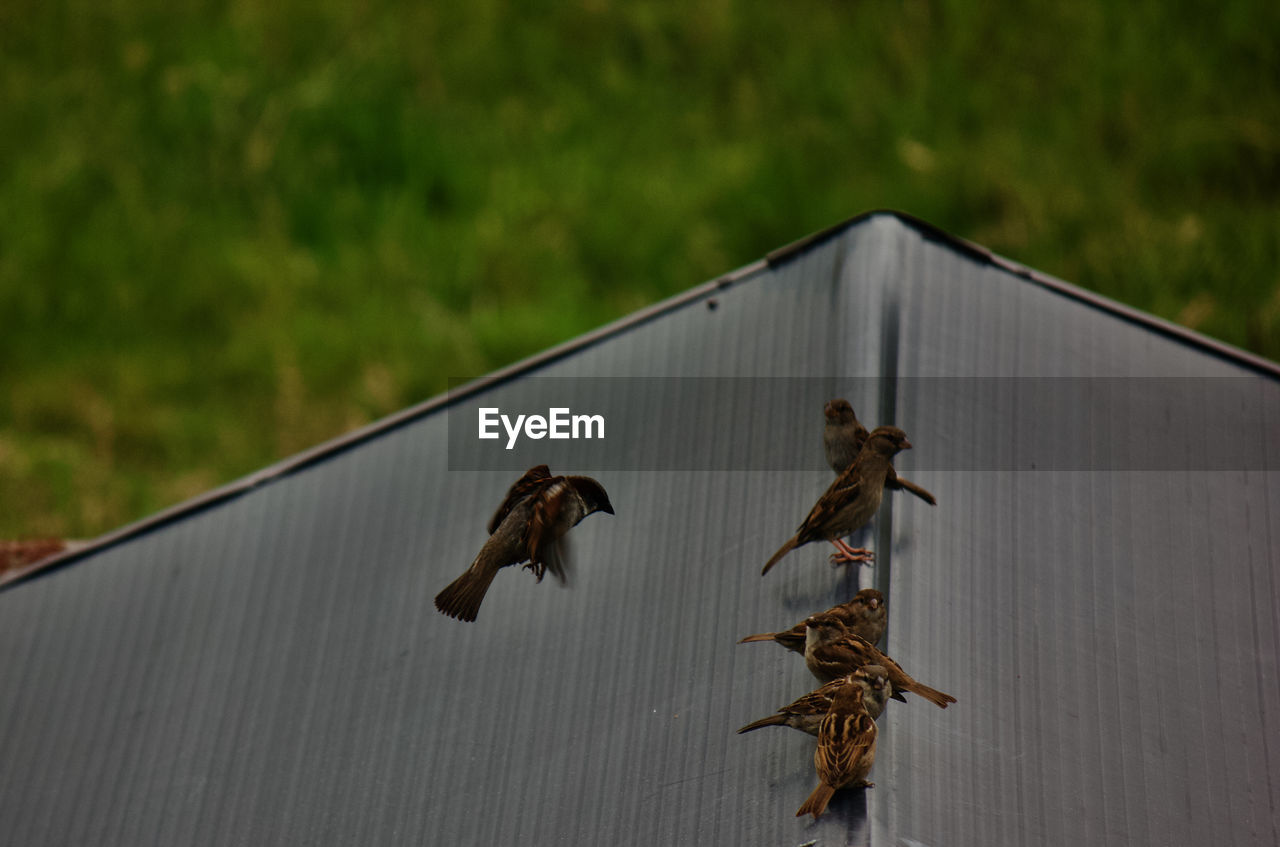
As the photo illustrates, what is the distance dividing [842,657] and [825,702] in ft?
0.32

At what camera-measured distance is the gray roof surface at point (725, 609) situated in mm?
2990

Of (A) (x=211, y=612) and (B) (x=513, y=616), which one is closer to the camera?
(B) (x=513, y=616)

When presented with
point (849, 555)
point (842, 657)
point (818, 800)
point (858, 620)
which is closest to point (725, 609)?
point (849, 555)

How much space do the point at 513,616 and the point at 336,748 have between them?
56 cm

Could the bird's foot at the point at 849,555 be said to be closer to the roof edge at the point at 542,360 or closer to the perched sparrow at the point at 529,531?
the perched sparrow at the point at 529,531

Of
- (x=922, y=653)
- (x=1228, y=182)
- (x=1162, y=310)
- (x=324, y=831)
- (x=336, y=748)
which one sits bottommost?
(x=324, y=831)

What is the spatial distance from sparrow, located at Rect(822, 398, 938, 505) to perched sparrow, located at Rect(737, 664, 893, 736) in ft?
2.17

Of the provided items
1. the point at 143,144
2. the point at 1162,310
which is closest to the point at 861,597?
the point at 1162,310

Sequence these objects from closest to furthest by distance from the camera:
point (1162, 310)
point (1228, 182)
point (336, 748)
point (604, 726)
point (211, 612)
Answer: point (604, 726) < point (336, 748) < point (211, 612) < point (1162, 310) < point (1228, 182)

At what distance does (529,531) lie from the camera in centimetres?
350

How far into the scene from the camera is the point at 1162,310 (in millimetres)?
8617

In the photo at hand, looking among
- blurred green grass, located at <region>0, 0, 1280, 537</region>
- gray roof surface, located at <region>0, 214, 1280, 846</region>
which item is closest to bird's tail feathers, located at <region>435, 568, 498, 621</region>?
gray roof surface, located at <region>0, 214, 1280, 846</region>

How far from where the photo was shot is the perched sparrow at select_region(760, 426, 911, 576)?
3.14 metres

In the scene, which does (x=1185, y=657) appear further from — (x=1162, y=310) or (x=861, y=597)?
(x=1162, y=310)
